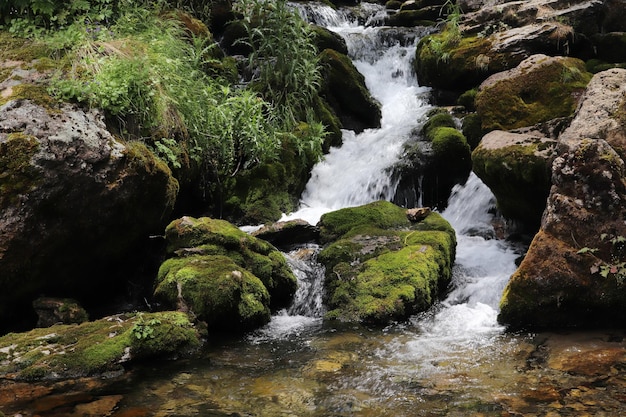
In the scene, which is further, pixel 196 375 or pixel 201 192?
pixel 201 192

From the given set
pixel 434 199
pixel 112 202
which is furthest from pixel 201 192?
pixel 434 199

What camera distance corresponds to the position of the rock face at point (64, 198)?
4.81 metres

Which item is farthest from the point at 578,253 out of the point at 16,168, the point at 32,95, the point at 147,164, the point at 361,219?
the point at 32,95

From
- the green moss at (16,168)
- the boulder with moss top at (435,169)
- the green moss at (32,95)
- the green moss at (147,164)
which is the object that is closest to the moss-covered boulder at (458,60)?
the boulder with moss top at (435,169)

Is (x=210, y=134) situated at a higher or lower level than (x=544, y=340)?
higher

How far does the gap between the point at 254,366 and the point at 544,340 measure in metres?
2.75

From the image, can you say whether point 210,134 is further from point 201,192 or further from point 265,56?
point 265,56

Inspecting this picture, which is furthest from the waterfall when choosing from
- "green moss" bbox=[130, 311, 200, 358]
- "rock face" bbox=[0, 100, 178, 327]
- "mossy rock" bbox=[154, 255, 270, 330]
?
"green moss" bbox=[130, 311, 200, 358]

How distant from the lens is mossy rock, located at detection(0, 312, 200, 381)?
13.1 feet

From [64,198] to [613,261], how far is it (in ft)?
18.5

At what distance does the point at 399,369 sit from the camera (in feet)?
13.6

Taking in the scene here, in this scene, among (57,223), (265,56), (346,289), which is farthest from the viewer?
(265,56)

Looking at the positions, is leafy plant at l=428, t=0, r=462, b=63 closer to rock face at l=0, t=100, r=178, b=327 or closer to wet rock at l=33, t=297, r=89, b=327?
Answer: rock face at l=0, t=100, r=178, b=327

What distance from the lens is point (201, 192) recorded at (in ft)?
27.2
